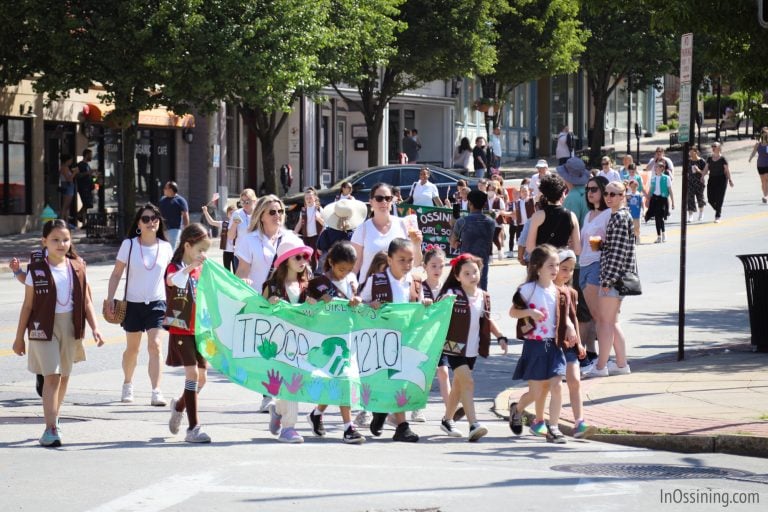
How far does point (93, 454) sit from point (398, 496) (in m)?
2.61

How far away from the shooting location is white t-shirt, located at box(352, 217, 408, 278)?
464 inches

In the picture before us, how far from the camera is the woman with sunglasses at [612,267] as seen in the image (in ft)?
42.0

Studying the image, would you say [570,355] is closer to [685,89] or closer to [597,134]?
[685,89]

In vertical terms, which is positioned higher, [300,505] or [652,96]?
[652,96]

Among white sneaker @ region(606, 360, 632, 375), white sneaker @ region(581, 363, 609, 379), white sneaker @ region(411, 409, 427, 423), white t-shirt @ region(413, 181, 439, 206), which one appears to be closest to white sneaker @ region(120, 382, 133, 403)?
white sneaker @ region(411, 409, 427, 423)

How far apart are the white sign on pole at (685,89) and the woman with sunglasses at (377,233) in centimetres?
346

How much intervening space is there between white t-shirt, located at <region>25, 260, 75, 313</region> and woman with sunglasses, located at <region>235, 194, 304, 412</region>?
166 centimetres

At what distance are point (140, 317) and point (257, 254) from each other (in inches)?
53.4

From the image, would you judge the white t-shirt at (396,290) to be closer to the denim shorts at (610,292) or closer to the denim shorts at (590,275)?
the denim shorts at (610,292)

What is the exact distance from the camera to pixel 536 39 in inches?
1914

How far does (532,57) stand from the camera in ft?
159

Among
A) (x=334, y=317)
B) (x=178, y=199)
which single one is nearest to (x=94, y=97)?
(x=178, y=199)

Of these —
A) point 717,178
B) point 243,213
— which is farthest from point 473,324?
point 717,178

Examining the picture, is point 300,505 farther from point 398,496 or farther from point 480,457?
point 480,457
